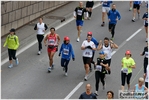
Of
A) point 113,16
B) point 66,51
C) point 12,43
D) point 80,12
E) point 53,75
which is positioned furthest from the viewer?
point 113,16

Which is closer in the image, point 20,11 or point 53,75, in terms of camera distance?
point 53,75

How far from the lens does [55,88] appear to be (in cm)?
1488

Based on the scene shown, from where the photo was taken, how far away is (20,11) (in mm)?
20781

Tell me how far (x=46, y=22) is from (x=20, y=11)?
5.15 ft

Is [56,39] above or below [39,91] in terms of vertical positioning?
above

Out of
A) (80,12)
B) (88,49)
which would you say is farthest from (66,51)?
(80,12)

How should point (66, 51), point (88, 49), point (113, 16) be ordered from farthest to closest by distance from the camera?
point (113, 16)
point (66, 51)
point (88, 49)

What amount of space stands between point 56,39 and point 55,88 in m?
2.13

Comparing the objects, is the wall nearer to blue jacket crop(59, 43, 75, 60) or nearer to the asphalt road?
the asphalt road

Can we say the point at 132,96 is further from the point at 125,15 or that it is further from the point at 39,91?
the point at 125,15

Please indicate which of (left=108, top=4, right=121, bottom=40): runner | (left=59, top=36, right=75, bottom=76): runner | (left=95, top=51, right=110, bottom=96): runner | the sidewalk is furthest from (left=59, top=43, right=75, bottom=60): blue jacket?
(left=108, top=4, right=121, bottom=40): runner

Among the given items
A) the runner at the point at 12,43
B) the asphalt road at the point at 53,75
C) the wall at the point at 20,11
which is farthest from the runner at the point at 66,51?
the wall at the point at 20,11

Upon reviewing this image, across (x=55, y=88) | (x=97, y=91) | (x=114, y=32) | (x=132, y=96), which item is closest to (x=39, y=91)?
(x=55, y=88)

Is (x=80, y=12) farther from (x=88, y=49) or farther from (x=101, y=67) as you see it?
(x=101, y=67)
